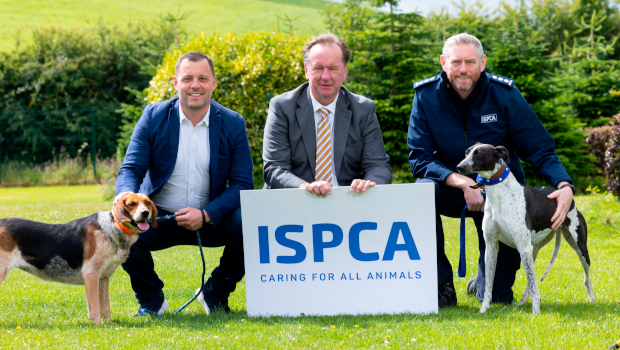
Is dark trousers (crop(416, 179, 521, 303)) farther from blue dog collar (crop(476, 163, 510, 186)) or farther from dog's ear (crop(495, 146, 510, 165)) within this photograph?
dog's ear (crop(495, 146, 510, 165))

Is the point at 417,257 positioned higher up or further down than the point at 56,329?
higher up

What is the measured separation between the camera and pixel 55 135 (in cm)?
2092

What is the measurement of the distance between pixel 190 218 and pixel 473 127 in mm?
2355

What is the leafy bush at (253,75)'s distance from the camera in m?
10.6

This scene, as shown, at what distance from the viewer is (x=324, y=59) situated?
411cm

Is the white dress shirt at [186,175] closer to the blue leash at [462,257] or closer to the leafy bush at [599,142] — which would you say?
the blue leash at [462,257]

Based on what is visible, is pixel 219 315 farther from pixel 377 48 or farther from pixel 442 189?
pixel 377 48

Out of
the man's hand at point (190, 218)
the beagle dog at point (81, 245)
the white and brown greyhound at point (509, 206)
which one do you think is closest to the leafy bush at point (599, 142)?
the white and brown greyhound at point (509, 206)

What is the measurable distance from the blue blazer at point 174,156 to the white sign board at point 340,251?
1.59ft

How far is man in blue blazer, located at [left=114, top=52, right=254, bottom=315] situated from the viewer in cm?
409

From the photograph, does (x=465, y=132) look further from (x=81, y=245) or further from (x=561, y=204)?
(x=81, y=245)

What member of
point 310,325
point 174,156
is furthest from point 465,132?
point 174,156

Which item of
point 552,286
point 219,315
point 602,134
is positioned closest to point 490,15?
point 602,134

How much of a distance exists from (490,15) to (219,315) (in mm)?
24232
